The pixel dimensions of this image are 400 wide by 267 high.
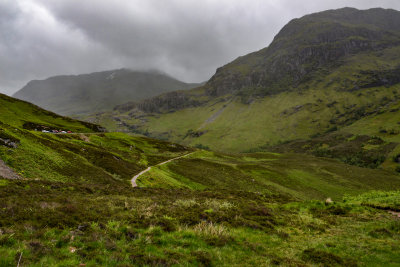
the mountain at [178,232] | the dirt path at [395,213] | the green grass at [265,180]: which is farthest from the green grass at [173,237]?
the green grass at [265,180]

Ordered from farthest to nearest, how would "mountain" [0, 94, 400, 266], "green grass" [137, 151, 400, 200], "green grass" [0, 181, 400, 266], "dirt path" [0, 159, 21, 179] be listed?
"green grass" [137, 151, 400, 200] < "dirt path" [0, 159, 21, 179] < "mountain" [0, 94, 400, 266] < "green grass" [0, 181, 400, 266]

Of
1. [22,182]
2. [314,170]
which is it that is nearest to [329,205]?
[22,182]

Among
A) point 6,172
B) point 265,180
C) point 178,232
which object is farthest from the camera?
point 265,180

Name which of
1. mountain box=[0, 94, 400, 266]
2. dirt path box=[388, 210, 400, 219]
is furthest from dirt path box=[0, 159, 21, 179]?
dirt path box=[388, 210, 400, 219]

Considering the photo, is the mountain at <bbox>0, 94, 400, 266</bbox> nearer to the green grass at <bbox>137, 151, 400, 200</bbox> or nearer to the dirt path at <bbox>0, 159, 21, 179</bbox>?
the dirt path at <bbox>0, 159, 21, 179</bbox>

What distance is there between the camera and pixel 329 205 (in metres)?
23.5

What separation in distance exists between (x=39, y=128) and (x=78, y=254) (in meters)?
96.1

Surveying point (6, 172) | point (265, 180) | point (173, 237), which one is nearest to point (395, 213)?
point (173, 237)

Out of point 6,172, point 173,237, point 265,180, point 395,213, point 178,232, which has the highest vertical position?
point 6,172

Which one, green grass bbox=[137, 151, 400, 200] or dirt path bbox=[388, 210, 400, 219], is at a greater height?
dirt path bbox=[388, 210, 400, 219]

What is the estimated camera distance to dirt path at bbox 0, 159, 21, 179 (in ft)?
76.4

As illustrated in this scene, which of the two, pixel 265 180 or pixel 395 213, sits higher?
pixel 395 213

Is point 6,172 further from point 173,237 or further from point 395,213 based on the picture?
point 395,213

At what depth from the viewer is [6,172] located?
24.2 meters
